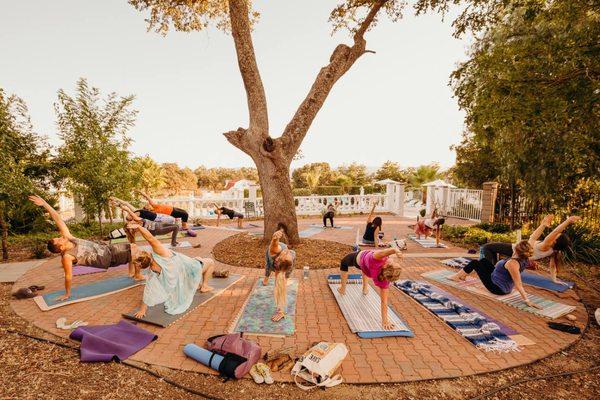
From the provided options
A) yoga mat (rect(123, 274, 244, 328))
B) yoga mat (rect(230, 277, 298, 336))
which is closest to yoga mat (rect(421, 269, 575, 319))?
yoga mat (rect(230, 277, 298, 336))

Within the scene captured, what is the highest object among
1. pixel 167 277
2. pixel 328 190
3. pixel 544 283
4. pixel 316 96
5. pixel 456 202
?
pixel 316 96

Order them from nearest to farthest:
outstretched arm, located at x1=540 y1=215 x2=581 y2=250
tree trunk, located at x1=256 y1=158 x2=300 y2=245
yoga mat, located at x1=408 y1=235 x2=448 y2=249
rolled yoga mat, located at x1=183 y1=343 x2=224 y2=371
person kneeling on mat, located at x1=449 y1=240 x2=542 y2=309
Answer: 1. rolled yoga mat, located at x1=183 y1=343 x2=224 y2=371
2. person kneeling on mat, located at x1=449 y1=240 x2=542 y2=309
3. outstretched arm, located at x1=540 y1=215 x2=581 y2=250
4. tree trunk, located at x1=256 y1=158 x2=300 y2=245
5. yoga mat, located at x1=408 y1=235 x2=448 y2=249

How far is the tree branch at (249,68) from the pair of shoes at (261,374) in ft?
18.9

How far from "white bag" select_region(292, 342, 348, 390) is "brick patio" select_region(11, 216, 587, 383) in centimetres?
15

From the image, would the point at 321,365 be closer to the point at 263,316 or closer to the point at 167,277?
the point at 263,316

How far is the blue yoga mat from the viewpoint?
5.49 metres

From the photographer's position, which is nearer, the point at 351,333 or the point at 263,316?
the point at 351,333

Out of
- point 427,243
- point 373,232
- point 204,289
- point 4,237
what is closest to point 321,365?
point 204,289

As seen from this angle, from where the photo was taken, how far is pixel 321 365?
9.88ft

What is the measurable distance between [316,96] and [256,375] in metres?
6.83

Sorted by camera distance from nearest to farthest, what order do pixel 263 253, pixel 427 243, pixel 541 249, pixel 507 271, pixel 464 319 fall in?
pixel 464 319 → pixel 507 271 → pixel 541 249 → pixel 263 253 → pixel 427 243

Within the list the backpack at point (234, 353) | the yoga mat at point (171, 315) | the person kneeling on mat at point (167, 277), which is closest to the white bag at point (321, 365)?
the backpack at point (234, 353)

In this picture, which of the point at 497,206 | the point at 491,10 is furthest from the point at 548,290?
the point at 497,206

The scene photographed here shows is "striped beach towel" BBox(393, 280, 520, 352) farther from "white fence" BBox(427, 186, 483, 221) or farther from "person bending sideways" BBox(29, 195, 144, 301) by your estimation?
"white fence" BBox(427, 186, 483, 221)
